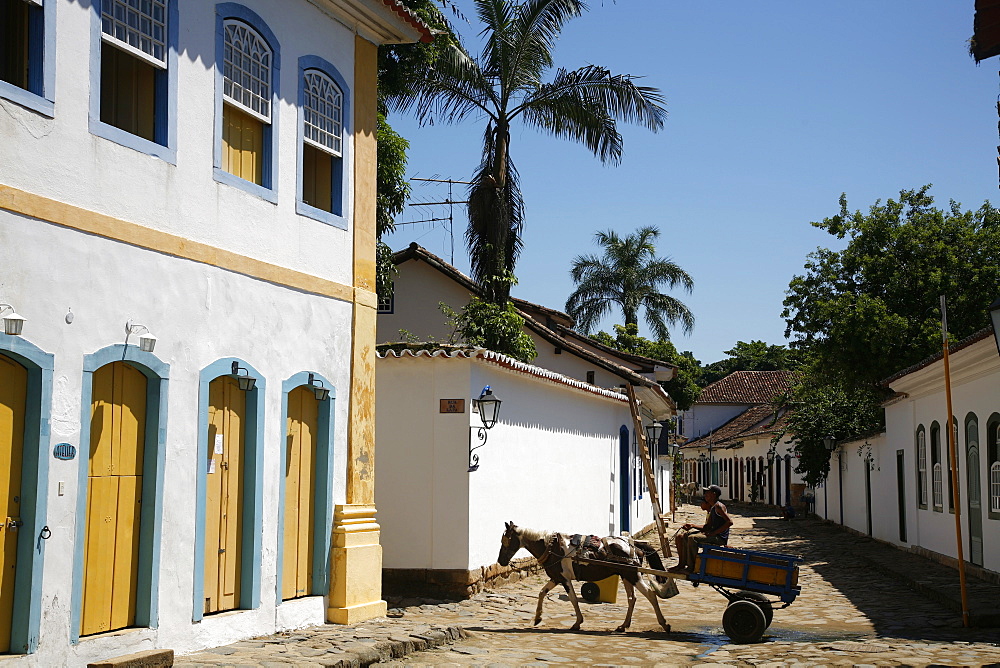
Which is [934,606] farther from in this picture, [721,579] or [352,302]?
[352,302]

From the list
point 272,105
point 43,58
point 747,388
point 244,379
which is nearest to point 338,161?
point 272,105

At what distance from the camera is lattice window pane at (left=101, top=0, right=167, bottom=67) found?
8.17m

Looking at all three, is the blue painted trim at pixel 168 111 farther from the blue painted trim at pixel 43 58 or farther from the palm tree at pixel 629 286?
the palm tree at pixel 629 286

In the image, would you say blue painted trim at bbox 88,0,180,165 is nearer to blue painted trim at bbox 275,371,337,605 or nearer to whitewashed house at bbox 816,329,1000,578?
blue painted trim at bbox 275,371,337,605

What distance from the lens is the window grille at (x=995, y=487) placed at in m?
15.2

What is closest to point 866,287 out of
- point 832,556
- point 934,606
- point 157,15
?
point 832,556

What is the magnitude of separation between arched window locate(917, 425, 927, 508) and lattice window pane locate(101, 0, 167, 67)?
15607mm

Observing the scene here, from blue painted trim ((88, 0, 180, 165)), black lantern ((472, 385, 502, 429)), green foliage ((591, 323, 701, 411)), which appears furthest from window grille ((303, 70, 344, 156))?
green foliage ((591, 323, 701, 411))

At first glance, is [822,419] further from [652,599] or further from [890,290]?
[652,599]

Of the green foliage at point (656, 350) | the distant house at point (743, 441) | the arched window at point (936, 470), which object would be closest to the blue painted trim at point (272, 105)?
the arched window at point (936, 470)

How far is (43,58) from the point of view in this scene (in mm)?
7484

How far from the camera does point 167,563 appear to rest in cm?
853

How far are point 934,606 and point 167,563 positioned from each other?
9.81 meters

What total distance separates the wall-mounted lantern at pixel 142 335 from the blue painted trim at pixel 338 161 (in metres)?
2.52
